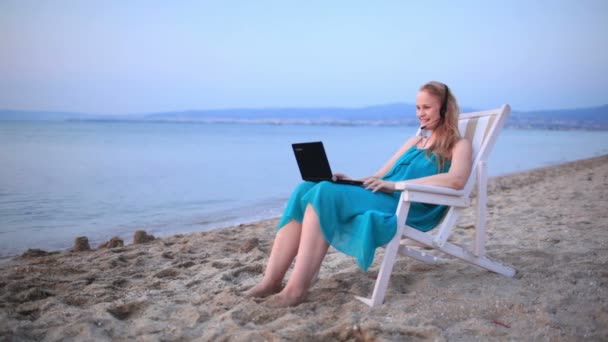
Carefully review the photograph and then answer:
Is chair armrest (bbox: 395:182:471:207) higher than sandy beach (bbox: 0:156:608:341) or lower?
higher

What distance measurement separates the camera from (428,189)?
2801 millimetres

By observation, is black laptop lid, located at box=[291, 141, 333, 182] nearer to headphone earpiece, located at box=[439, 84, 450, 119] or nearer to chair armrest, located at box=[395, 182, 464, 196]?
chair armrest, located at box=[395, 182, 464, 196]

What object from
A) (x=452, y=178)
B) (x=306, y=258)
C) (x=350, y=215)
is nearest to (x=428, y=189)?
(x=452, y=178)

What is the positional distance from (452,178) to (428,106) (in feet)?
1.75

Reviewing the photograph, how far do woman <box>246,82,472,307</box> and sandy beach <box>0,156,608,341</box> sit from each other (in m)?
0.21

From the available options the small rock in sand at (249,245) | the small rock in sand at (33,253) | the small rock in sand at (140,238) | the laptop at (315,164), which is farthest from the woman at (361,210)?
the small rock in sand at (33,253)

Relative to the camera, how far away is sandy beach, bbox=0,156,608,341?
7.95 ft

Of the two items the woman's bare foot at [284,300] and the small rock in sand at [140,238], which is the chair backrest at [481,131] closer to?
the woman's bare foot at [284,300]

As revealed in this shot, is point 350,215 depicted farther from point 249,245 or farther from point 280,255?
point 249,245

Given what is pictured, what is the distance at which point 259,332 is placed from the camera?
7.80ft

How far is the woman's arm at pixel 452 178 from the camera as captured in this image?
2982 millimetres

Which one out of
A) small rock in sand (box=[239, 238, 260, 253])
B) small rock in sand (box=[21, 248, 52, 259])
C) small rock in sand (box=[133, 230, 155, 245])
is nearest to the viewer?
small rock in sand (box=[239, 238, 260, 253])

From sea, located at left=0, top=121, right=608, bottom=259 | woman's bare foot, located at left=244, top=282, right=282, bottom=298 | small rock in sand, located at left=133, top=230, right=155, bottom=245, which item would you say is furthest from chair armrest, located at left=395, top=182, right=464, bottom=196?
sea, located at left=0, top=121, right=608, bottom=259

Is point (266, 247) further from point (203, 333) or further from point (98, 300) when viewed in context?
point (203, 333)
